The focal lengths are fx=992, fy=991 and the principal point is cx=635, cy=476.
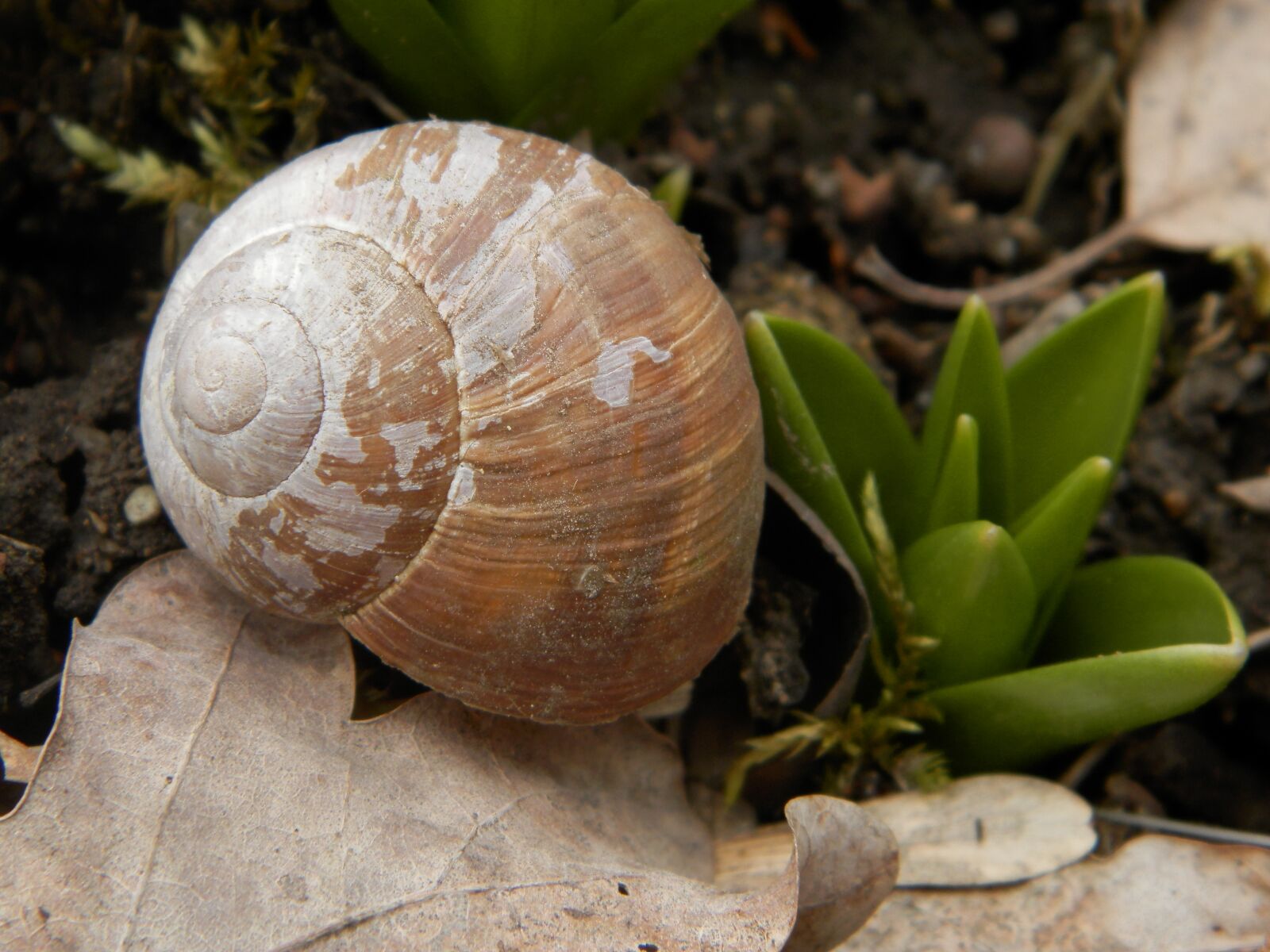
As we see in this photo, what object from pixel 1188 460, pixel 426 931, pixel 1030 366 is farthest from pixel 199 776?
pixel 1188 460

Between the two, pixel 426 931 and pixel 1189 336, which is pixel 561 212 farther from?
pixel 1189 336

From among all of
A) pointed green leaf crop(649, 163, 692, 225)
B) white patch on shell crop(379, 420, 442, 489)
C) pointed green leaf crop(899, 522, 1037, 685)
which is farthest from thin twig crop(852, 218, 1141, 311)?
white patch on shell crop(379, 420, 442, 489)

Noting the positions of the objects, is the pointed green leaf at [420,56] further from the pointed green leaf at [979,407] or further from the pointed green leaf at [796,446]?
the pointed green leaf at [979,407]

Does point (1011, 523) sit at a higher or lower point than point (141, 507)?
higher

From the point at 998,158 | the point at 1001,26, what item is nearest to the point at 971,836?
the point at 998,158

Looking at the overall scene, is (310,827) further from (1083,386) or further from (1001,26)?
(1001,26)

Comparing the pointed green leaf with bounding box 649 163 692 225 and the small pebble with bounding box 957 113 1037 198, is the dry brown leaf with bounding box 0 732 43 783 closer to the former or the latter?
the pointed green leaf with bounding box 649 163 692 225
